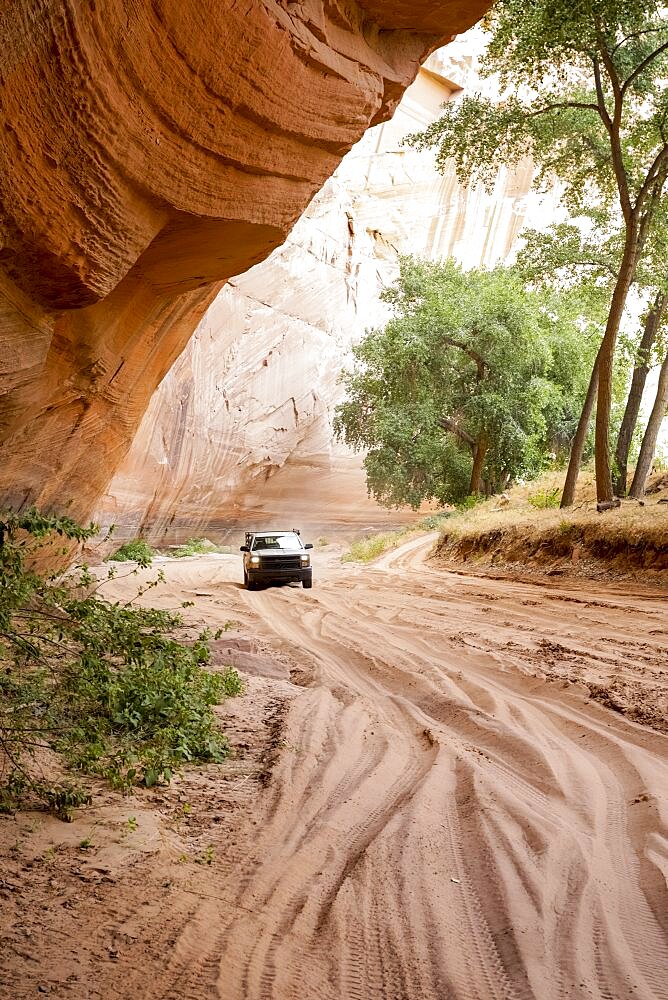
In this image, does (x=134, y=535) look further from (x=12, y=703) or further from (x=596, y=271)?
(x=12, y=703)

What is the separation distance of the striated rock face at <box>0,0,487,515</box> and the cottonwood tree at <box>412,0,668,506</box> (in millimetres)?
8879

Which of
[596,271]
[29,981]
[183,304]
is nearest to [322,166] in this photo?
[183,304]

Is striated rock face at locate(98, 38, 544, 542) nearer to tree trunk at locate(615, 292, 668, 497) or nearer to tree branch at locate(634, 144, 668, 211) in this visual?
tree trunk at locate(615, 292, 668, 497)

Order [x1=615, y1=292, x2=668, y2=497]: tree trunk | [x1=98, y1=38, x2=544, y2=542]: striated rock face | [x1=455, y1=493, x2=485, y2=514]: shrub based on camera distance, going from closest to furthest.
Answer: [x1=615, y1=292, x2=668, y2=497]: tree trunk
[x1=455, y1=493, x2=485, y2=514]: shrub
[x1=98, y1=38, x2=544, y2=542]: striated rock face

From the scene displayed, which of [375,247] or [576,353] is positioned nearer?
[576,353]

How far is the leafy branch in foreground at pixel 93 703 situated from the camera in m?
4.05

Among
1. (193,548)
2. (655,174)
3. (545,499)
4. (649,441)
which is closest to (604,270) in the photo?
(655,174)

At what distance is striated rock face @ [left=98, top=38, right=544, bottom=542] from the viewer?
3200cm

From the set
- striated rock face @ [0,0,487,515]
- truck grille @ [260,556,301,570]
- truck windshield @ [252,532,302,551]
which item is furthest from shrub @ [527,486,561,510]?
striated rock face @ [0,0,487,515]

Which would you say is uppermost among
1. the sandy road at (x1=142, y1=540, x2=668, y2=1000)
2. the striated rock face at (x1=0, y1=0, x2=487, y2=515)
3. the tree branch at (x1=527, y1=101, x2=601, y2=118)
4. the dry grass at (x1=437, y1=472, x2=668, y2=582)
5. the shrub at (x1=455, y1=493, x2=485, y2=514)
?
the tree branch at (x1=527, y1=101, x2=601, y2=118)

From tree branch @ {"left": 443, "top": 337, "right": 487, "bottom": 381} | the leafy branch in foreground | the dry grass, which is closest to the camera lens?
the leafy branch in foreground

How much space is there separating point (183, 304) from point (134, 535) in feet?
82.7

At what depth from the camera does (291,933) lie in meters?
2.81

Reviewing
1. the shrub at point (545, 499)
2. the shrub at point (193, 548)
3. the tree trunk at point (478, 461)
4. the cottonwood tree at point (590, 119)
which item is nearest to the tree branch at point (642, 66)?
the cottonwood tree at point (590, 119)
